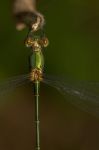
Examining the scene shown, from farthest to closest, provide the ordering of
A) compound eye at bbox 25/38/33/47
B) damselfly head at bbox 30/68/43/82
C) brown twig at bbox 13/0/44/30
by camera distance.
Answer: damselfly head at bbox 30/68/43/82, compound eye at bbox 25/38/33/47, brown twig at bbox 13/0/44/30

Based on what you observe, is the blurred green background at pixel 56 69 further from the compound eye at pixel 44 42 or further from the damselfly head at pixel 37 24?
the damselfly head at pixel 37 24

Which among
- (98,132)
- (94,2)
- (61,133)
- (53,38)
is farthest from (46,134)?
(94,2)

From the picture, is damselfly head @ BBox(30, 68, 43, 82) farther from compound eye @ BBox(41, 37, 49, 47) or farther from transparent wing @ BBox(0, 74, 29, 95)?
compound eye @ BBox(41, 37, 49, 47)

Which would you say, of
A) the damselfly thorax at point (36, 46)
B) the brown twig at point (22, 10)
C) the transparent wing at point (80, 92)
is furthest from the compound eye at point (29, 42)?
the transparent wing at point (80, 92)

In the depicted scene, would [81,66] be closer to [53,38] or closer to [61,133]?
[53,38]

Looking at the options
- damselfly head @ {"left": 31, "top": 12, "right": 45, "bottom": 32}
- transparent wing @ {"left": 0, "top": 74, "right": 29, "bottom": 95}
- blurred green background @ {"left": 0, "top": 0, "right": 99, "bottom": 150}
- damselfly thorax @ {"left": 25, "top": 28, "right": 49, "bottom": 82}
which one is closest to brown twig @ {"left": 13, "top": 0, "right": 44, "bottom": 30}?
damselfly head @ {"left": 31, "top": 12, "right": 45, "bottom": 32}
